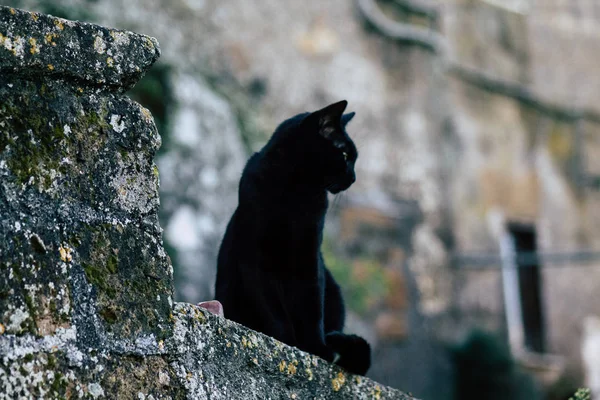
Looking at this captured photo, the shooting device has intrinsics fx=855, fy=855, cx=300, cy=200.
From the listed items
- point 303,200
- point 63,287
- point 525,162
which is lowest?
point 63,287

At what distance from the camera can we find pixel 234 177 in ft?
22.3

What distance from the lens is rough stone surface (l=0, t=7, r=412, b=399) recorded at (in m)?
1.36

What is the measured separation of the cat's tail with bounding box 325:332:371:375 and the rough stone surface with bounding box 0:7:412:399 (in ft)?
1.66

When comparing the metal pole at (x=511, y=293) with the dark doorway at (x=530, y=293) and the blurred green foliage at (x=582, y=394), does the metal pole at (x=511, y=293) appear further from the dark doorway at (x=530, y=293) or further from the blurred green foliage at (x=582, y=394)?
the blurred green foliage at (x=582, y=394)

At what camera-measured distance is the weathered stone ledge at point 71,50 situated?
4.67ft

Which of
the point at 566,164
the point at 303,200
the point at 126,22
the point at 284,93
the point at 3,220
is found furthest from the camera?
the point at 566,164

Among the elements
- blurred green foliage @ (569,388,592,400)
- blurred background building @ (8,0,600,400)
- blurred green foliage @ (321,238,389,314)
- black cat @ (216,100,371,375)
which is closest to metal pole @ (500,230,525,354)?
blurred background building @ (8,0,600,400)

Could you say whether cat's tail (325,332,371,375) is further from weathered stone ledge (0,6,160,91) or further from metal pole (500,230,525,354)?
metal pole (500,230,525,354)

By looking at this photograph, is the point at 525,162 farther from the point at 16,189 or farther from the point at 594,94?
the point at 16,189

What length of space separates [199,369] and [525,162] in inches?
363

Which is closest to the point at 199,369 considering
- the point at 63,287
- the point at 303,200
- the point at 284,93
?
the point at 63,287

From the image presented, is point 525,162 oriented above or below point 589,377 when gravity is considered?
above

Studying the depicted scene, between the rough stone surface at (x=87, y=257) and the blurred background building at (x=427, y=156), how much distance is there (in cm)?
434

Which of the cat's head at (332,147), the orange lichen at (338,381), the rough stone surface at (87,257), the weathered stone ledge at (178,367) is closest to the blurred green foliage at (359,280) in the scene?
the cat's head at (332,147)
